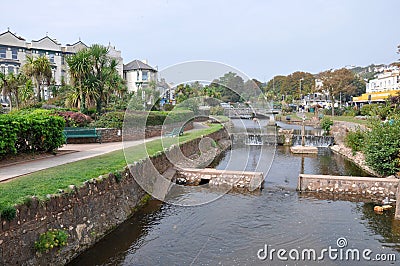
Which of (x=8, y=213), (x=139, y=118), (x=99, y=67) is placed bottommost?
(x=8, y=213)

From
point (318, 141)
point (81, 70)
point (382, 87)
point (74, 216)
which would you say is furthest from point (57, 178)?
point (382, 87)

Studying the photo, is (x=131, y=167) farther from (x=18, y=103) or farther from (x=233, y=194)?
(x=18, y=103)

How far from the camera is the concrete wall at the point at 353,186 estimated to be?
14.8 m

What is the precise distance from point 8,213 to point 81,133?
1255cm

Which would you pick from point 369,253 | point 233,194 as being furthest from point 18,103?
point 369,253

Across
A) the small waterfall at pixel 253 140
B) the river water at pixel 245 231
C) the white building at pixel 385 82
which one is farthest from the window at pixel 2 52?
the white building at pixel 385 82

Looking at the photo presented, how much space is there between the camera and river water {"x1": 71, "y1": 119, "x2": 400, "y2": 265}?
908 centimetres

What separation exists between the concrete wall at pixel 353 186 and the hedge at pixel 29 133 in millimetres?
10357

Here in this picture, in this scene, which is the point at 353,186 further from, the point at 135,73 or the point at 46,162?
the point at 135,73

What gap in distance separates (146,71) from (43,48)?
47.7 ft

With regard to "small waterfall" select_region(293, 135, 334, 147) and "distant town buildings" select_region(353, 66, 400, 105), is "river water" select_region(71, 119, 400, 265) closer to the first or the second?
"small waterfall" select_region(293, 135, 334, 147)

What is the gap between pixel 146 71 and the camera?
49688 mm

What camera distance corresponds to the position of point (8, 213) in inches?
270

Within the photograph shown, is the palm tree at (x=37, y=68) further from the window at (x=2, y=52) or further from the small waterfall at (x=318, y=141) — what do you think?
the small waterfall at (x=318, y=141)
